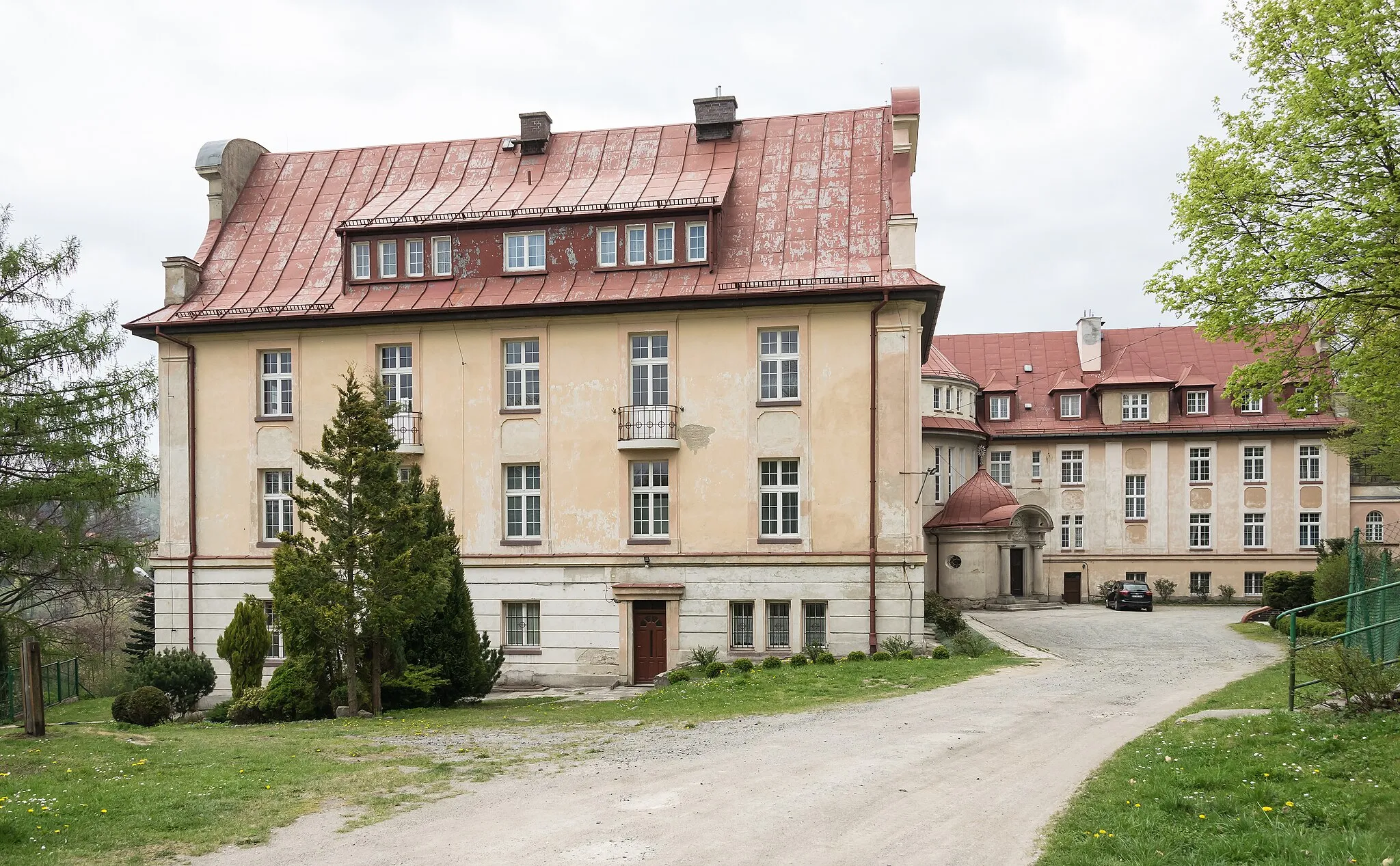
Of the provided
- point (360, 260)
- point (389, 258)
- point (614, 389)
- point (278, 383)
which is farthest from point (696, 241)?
point (278, 383)

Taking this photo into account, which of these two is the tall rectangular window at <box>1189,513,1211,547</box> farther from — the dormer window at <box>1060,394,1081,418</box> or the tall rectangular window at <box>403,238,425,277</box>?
the tall rectangular window at <box>403,238,425,277</box>

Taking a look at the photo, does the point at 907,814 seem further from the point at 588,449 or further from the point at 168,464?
the point at 168,464

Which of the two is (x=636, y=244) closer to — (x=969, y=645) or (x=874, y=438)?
(x=874, y=438)

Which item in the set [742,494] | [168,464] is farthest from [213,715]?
[742,494]

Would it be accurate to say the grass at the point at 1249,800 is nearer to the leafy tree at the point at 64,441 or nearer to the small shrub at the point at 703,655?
the small shrub at the point at 703,655

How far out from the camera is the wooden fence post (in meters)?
16.8

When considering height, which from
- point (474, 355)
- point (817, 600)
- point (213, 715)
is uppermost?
point (474, 355)

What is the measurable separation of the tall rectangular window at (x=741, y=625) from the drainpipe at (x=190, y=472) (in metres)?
15.2

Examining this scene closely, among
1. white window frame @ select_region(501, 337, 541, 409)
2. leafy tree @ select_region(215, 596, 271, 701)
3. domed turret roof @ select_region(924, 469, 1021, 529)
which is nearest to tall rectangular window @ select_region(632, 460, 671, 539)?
white window frame @ select_region(501, 337, 541, 409)

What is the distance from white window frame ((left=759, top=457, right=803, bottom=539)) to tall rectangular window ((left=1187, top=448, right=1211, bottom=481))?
32.5m

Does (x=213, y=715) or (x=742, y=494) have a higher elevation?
(x=742, y=494)

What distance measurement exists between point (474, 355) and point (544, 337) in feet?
6.75

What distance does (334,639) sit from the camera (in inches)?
880

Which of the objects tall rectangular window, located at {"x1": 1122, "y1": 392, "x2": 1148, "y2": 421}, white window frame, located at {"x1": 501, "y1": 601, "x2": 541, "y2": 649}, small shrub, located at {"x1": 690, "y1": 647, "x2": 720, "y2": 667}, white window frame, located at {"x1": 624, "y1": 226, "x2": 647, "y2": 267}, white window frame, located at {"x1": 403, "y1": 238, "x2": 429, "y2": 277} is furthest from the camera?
tall rectangular window, located at {"x1": 1122, "y1": 392, "x2": 1148, "y2": 421}
